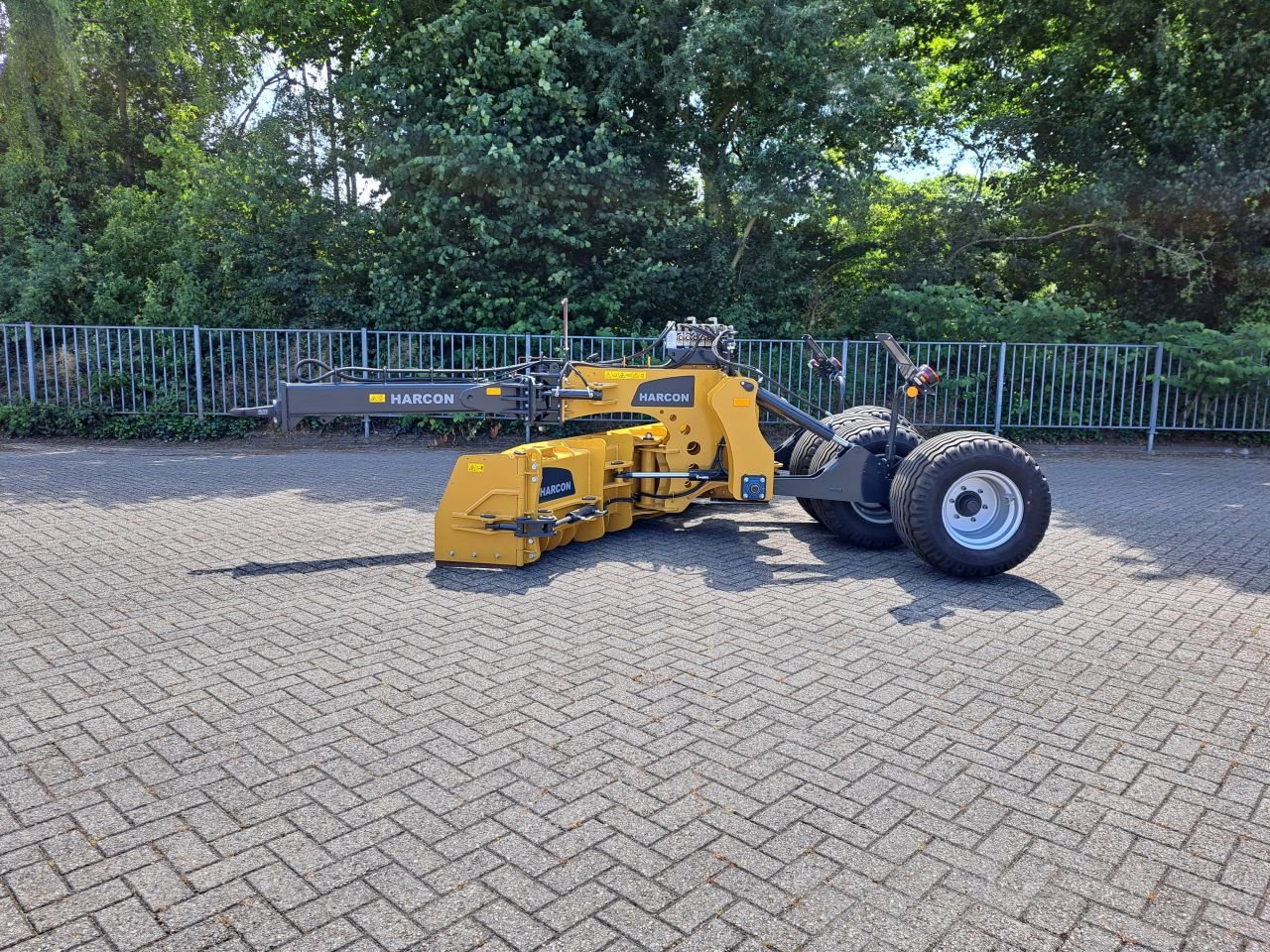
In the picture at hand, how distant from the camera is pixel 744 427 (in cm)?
742

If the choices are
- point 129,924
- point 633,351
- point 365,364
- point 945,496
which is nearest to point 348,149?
point 365,364

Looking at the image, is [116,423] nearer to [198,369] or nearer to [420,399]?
[198,369]

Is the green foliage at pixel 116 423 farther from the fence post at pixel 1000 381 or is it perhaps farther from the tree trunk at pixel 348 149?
the fence post at pixel 1000 381

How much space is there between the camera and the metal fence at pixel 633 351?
14266 millimetres

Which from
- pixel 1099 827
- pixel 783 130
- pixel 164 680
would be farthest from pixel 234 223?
pixel 1099 827

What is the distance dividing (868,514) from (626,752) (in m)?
4.31

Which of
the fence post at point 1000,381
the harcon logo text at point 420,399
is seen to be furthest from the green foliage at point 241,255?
the fence post at point 1000,381

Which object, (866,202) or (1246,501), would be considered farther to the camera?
(866,202)

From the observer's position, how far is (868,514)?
750cm

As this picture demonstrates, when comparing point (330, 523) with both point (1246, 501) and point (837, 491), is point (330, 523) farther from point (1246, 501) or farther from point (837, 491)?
point (1246, 501)

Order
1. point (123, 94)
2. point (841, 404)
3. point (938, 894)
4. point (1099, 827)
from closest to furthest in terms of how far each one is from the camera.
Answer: point (938, 894) < point (1099, 827) < point (841, 404) < point (123, 94)

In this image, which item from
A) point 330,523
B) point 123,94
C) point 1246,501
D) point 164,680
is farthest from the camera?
point 123,94

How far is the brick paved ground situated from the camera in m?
2.73

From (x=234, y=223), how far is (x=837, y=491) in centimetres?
1370
